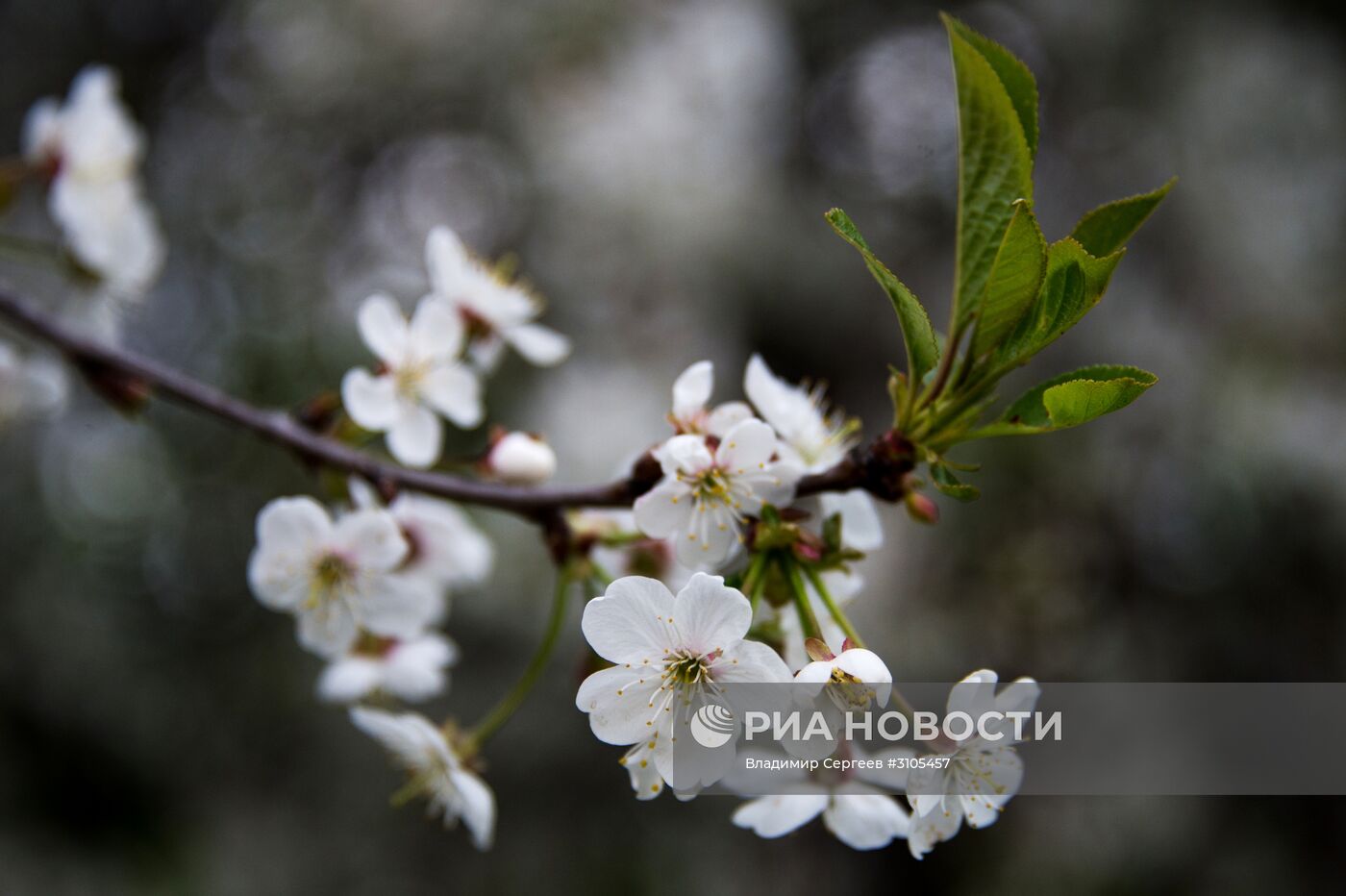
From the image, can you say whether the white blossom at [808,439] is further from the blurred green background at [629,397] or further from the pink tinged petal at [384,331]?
the blurred green background at [629,397]

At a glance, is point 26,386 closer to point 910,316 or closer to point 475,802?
point 475,802

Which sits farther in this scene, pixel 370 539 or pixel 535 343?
pixel 535 343

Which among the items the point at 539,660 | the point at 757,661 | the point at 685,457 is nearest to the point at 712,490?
the point at 685,457

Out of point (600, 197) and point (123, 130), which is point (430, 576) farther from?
point (600, 197)

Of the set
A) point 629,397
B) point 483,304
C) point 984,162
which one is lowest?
point 984,162

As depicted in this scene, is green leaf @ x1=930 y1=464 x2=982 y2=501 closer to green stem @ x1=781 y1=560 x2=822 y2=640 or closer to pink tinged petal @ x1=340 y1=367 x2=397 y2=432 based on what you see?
green stem @ x1=781 y1=560 x2=822 y2=640

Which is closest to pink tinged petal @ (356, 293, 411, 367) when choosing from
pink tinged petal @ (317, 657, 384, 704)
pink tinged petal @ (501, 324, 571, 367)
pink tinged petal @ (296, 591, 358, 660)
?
pink tinged petal @ (501, 324, 571, 367)
